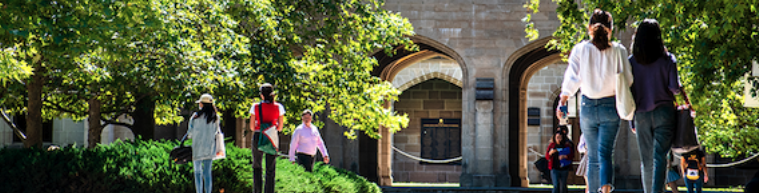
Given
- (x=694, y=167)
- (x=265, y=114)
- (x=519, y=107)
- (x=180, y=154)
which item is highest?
(x=519, y=107)

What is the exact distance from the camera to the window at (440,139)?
3183cm

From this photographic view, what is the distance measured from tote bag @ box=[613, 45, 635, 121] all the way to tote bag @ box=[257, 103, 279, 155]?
14.3 feet

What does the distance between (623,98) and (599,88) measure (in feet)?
0.71

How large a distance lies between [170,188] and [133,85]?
412 centimetres

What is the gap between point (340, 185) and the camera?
14750 mm

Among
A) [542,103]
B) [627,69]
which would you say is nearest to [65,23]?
[627,69]

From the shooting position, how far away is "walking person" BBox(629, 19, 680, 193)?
5.98 meters

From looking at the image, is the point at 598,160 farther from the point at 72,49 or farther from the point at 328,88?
the point at 328,88

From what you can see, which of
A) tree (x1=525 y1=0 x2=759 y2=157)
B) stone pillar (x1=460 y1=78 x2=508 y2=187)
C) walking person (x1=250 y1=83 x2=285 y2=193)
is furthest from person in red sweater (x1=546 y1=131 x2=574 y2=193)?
stone pillar (x1=460 y1=78 x2=508 y2=187)

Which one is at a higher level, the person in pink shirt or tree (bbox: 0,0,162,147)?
tree (bbox: 0,0,162,147)

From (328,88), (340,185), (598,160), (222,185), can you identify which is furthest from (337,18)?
(598,160)

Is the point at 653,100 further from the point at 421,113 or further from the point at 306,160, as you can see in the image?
the point at 421,113

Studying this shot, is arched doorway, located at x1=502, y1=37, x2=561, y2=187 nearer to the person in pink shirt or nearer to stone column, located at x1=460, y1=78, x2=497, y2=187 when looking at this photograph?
stone column, located at x1=460, y1=78, x2=497, y2=187

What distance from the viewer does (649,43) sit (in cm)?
604
